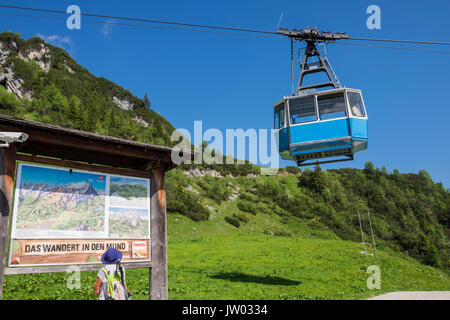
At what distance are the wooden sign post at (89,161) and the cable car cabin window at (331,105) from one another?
301 inches

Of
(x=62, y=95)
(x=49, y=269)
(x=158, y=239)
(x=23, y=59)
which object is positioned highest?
(x=23, y=59)

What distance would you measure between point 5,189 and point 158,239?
3597mm

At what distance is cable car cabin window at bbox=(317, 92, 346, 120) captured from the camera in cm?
1452

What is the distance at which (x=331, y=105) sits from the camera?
1462cm

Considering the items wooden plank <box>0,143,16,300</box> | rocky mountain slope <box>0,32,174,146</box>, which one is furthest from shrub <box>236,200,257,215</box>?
wooden plank <box>0,143,16,300</box>

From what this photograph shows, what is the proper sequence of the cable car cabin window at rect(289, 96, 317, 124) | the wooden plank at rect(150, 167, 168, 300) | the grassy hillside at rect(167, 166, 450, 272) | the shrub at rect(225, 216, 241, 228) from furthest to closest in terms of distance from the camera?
the grassy hillside at rect(167, 166, 450, 272), the shrub at rect(225, 216, 241, 228), the cable car cabin window at rect(289, 96, 317, 124), the wooden plank at rect(150, 167, 168, 300)

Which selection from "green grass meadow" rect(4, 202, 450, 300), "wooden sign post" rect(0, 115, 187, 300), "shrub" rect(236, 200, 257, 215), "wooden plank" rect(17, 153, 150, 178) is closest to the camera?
"wooden sign post" rect(0, 115, 187, 300)

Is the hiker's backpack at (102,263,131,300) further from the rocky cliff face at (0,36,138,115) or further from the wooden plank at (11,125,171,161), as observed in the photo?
the rocky cliff face at (0,36,138,115)

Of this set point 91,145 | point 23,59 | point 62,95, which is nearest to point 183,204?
point 91,145

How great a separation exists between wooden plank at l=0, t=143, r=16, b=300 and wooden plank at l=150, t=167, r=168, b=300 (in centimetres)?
320

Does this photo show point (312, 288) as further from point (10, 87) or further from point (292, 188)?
point (10, 87)

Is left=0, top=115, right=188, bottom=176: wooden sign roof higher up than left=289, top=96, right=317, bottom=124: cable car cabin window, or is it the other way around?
left=289, top=96, right=317, bottom=124: cable car cabin window

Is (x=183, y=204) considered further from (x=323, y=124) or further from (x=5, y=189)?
(x=5, y=189)

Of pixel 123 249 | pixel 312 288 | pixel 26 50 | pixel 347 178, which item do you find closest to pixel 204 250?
pixel 312 288
